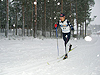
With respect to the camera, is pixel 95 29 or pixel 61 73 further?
pixel 95 29

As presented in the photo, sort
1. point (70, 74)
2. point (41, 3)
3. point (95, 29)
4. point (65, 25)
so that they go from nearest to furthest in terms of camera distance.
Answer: point (70, 74) → point (65, 25) → point (41, 3) → point (95, 29)

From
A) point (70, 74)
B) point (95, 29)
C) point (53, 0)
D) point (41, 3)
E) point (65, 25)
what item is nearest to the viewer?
point (70, 74)

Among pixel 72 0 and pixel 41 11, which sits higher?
pixel 72 0

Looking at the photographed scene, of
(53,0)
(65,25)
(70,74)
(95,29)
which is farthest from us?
(95,29)

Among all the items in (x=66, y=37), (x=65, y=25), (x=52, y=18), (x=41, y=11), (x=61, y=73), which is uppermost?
(x=41, y=11)

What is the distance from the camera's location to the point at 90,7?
31.2m

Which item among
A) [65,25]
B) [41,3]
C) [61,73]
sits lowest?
[61,73]

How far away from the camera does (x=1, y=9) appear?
30953 mm

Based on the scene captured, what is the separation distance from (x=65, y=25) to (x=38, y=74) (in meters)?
3.13

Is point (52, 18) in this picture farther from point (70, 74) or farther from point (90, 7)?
point (70, 74)

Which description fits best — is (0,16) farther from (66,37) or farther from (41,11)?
(66,37)

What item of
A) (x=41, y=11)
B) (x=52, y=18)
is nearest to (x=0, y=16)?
(x=41, y=11)

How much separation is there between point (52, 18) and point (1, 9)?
15977 millimetres

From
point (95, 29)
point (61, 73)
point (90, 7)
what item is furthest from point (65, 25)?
point (95, 29)
